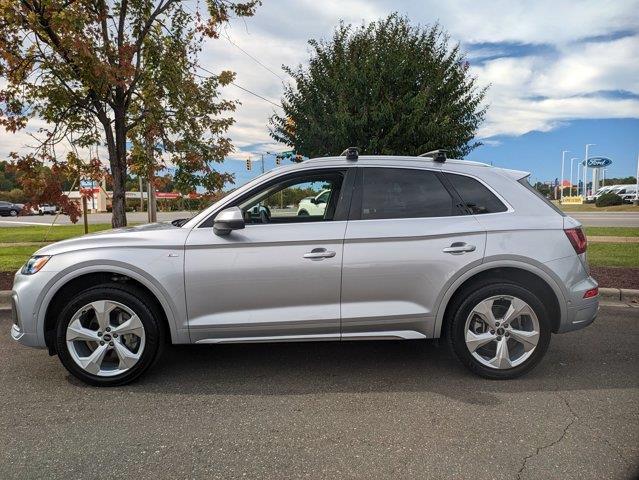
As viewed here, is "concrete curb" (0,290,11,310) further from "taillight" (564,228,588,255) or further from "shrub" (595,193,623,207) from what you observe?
"shrub" (595,193,623,207)

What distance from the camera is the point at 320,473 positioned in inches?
103

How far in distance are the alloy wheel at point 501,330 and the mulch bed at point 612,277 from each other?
3.94m

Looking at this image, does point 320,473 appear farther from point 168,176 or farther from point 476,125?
point 476,125

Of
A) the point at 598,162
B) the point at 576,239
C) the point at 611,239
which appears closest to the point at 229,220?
the point at 576,239

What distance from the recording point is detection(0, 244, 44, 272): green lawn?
8.87 meters

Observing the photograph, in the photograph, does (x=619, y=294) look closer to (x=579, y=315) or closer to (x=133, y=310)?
(x=579, y=315)

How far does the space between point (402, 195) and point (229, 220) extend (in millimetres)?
1410

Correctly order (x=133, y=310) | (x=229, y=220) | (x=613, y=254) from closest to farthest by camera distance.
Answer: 1. (x=229, y=220)
2. (x=133, y=310)
3. (x=613, y=254)

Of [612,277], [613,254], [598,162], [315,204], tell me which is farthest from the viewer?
[598,162]

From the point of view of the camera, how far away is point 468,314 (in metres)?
3.79

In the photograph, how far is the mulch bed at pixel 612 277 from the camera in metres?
7.05

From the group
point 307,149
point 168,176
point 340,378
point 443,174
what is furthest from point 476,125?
point 340,378

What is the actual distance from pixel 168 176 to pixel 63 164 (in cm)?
153

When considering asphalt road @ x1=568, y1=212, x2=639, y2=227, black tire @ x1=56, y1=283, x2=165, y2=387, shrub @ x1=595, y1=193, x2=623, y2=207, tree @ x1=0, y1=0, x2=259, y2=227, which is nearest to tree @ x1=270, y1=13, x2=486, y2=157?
tree @ x1=0, y1=0, x2=259, y2=227
